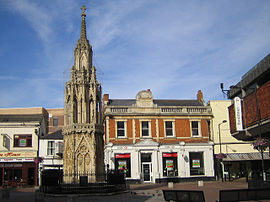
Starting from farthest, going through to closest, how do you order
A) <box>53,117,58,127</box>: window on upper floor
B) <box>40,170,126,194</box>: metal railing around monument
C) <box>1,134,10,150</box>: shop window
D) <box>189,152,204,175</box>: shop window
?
<box>53,117,58,127</box>: window on upper floor
<box>1,134,10,150</box>: shop window
<box>189,152,204,175</box>: shop window
<box>40,170,126,194</box>: metal railing around monument

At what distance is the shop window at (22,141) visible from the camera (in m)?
35.8

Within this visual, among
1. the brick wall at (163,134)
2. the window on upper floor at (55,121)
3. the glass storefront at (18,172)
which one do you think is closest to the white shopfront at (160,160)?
the brick wall at (163,134)

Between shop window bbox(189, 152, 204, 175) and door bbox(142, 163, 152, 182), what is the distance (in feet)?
15.3

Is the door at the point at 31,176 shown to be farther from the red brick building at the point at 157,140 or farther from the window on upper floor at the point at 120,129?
the window on upper floor at the point at 120,129

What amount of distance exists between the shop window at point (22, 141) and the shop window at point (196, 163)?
60.7 ft

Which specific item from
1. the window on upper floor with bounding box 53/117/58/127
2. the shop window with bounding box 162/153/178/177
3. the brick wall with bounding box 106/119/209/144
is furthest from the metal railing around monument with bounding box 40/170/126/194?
the window on upper floor with bounding box 53/117/58/127

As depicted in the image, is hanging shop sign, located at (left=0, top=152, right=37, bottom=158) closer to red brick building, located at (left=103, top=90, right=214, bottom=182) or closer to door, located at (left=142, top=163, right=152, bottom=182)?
red brick building, located at (left=103, top=90, right=214, bottom=182)

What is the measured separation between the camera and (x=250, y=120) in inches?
810

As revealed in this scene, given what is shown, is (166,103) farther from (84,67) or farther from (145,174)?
(84,67)

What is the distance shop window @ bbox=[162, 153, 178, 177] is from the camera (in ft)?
112

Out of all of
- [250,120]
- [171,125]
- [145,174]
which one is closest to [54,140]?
[145,174]

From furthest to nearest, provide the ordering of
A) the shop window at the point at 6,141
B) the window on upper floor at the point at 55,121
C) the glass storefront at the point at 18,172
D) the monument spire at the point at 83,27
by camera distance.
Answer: the window on upper floor at the point at 55,121
the shop window at the point at 6,141
the glass storefront at the point at 18,172
the monument spire at the point at 83,27

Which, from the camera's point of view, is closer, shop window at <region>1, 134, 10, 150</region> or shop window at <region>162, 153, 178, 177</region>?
shop window at <region>162, 153, 178, 177</region>

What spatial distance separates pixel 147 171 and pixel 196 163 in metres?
5.68
